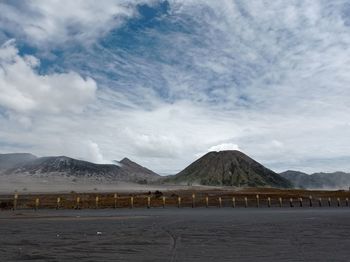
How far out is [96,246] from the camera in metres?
22.0

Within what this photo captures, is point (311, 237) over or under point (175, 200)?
under

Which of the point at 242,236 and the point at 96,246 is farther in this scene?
the point at 242,236

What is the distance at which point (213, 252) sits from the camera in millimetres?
19984

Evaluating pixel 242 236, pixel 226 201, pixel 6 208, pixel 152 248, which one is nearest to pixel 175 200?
pixel 226 201

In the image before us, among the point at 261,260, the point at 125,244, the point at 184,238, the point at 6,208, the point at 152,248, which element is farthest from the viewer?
the point at 6,208

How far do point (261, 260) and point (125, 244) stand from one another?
7886 millimetres

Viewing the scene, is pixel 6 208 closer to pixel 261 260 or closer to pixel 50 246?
pixel 50 246

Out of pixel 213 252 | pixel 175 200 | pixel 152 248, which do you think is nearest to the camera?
pixel 213 252

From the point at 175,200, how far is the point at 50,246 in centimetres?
7285

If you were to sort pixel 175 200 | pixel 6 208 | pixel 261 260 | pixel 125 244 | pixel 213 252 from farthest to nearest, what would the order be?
pixel 175 200 → pixel 6 208 → pixel 125 244 → pixel 213 252 → pixel 261 260

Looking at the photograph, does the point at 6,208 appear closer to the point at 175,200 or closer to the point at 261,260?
the point at 175,200

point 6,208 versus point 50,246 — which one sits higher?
point 6,208

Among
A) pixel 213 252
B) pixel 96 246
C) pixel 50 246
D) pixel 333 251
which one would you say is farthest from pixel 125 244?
pixel 333 251

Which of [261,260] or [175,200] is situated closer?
[261,260]
